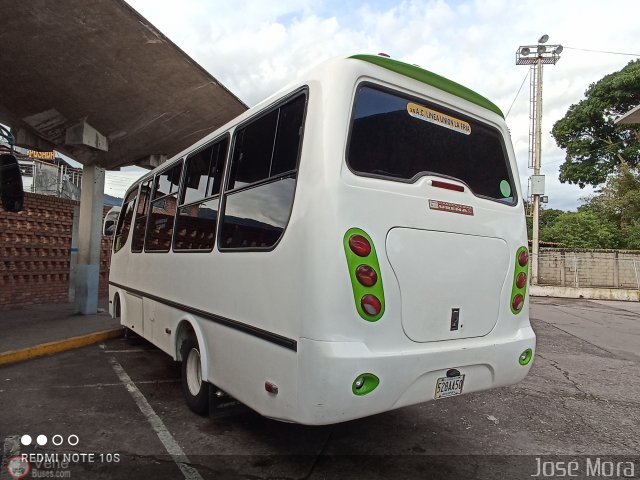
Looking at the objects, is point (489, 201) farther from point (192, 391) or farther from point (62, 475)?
point (62, 475)

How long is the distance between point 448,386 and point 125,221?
18.4 ft

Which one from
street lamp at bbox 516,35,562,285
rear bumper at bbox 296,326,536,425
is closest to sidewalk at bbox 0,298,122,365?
rear bumper at bbox 296,326,536,425

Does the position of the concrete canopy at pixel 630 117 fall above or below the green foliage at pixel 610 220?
above

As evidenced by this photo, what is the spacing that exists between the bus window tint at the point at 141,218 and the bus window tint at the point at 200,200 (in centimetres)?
146

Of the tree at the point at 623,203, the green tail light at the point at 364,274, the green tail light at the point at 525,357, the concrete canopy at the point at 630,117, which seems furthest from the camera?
the tree at the point at 623,203

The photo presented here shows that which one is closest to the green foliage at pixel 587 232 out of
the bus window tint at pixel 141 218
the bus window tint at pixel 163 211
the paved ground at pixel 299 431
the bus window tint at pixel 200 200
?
the paved ground at pixel 299 431

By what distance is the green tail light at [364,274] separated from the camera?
259cm

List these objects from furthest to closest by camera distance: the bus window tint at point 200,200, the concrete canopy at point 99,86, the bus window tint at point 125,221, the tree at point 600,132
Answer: the tree at point 600,132 → the bus window tint at point 125,221 → the concrete canopy at point 99,86 → the bus window tint at point 200,200

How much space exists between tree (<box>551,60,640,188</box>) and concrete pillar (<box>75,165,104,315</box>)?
32.3m

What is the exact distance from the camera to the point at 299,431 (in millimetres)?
3738

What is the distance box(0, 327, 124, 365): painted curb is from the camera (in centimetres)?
586

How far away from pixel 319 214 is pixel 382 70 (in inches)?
46.0

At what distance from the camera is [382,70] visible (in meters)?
3.00

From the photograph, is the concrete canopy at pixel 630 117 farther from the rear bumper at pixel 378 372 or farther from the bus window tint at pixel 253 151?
the bus window tint at pixel 253 151
